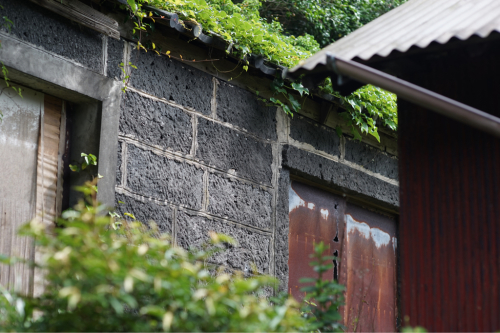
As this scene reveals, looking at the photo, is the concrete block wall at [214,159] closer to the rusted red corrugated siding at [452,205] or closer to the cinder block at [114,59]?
the cinder block at [114,59]

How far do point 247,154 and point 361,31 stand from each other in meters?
1.73

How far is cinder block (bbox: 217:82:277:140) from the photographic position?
5164mm

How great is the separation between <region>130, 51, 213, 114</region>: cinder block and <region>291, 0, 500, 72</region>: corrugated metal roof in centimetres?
152

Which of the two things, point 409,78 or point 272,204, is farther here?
point 272,204

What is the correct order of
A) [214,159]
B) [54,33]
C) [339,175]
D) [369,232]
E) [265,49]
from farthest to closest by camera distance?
1. [369,232]
2. [339,175]
3. [265,49]
4. [214,159]
5. [54,33]

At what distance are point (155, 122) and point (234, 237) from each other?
1.01 metres

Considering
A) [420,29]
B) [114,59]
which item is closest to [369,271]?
[114,59]

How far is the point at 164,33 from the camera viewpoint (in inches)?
190

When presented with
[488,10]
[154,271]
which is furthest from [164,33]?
[154,271]

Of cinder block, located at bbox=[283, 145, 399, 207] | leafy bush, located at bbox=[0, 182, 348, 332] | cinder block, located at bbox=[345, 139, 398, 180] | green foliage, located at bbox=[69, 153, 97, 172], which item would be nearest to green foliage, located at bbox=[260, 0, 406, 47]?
cinder block, located at bbox=[345, 139, 398, 180]

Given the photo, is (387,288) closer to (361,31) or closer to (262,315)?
(361,31)

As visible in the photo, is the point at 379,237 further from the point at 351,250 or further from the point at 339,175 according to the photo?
the point at 339,175

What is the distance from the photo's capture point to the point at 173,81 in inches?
191

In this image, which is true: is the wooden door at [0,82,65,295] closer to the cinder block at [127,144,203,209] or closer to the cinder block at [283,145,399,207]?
the cinder block at [127,144,203,209]
